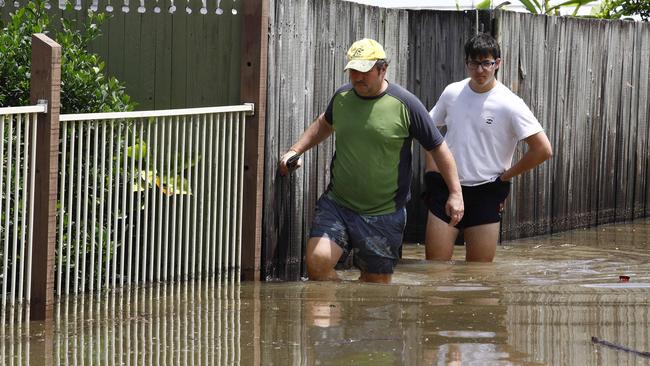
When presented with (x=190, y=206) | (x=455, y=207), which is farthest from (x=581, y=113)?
(x=190, y=206)

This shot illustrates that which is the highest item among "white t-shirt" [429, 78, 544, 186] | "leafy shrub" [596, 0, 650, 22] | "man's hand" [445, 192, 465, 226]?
"leafy shrub" [596, 0, 650, 22]

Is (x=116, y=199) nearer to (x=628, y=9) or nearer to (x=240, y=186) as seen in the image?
(x=240, y=186)

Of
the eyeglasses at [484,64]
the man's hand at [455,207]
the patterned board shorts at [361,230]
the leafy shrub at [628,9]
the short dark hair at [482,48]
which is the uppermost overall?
the leafy shrub at [628,9]

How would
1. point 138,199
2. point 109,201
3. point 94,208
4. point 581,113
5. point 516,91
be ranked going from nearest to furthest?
point 94,208
point 109,201
point 138,199
point 516,91
point 581,113

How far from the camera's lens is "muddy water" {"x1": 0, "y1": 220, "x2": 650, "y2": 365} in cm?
693

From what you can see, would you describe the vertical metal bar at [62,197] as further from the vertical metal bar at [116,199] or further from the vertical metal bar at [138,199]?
the vertical metal bar at [138,199]

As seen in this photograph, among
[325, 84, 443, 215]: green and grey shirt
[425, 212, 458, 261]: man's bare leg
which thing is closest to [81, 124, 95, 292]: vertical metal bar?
[325, 84, 443, 215]: green and grey shirt

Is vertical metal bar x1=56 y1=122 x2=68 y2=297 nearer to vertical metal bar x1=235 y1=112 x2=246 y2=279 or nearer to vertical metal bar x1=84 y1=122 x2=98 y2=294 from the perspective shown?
vertical metal bar x1=84 y1=122 x2=98 y2=294

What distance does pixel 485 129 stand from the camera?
1010 cm

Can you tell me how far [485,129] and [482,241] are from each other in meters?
0.83

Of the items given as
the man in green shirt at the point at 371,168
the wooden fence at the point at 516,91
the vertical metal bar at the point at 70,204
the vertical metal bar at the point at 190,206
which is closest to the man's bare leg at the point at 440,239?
the man in green shirt at the point at 371,168

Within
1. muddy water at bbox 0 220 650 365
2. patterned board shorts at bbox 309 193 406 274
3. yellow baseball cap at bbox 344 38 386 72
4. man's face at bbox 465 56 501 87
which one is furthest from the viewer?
man's face at bbox 465 56 501 87

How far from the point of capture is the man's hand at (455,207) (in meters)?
9.32

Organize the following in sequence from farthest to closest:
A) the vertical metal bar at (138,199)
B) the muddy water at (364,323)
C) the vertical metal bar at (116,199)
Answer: the vertical metal bar at (138,199), the vertical metal bar at (116,199), the muddy water at (364,323)
